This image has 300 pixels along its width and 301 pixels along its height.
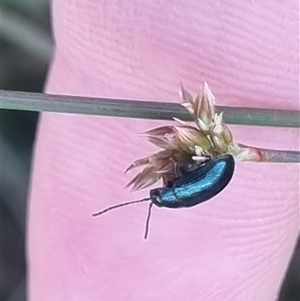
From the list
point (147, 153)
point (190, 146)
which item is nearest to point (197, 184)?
point (190, 146)

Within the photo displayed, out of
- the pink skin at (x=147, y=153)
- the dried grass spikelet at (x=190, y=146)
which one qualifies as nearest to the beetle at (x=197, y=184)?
the dried grass spikelet at (x=190, y=146)

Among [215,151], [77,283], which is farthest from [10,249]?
[215,151]

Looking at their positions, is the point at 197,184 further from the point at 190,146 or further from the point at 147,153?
the point at 147,153

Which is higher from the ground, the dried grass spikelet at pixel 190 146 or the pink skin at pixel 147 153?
the dried grass spikelet at pixel 190 146

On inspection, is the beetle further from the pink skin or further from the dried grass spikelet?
the pink skin

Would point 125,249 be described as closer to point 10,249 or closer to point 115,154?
point 115,154

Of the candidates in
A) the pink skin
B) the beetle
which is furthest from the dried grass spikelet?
the pink skin

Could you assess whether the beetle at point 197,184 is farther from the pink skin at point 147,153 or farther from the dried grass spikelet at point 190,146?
the pink skin at point 147,153
